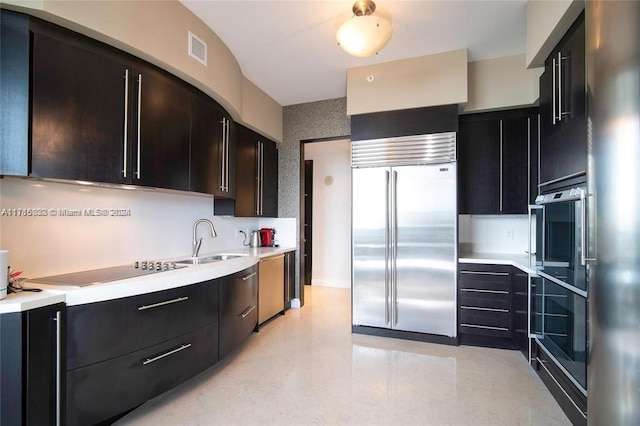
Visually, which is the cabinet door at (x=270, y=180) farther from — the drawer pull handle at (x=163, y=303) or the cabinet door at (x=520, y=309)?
the cabinet door at (x=520, y=309)

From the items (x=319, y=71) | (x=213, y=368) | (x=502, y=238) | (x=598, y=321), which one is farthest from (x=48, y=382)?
(x=502, y=238)

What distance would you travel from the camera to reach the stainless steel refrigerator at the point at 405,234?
2.91 metres

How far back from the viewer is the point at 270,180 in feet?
13.1

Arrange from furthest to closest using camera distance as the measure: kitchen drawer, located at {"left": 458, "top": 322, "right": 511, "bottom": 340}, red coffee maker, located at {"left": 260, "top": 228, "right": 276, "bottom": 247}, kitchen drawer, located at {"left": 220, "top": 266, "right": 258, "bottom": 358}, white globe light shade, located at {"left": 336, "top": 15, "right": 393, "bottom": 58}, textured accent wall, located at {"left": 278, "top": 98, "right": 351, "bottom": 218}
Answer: red coffee maker, located at {"left": 260, "top": 228, "right": 276, "bottom": 247}, textured accent wall, located at {"left": 278, "top": 98, "right": 351, "bottom": 218}, kitchen drawer, located at {"left": 458, "top": 322, "right": 511, "bottom": 340}, kitchen drawer, located at {"left": 220, "top": 266, "right": 258, "bottom": 358}, white globe light shade, located at {"left": 336, "top": 15, "right": 393, "bottom": 58}

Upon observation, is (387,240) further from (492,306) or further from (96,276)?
(96,276)

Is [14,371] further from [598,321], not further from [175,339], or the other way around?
[598,321]

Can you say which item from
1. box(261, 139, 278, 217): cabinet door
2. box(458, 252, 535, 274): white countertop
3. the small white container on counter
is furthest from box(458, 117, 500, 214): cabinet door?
the small white container on counter

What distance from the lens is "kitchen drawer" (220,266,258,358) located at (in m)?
2.36

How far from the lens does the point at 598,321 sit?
103 centimetres

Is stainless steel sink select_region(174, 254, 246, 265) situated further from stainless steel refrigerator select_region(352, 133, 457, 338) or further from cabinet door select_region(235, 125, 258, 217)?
stainless steel refrigerator select_region(352, 133, 457, 338)

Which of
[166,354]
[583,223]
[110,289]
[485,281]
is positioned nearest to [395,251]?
[485,281]

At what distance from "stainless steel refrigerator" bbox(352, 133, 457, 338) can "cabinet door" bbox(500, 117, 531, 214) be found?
651 mm

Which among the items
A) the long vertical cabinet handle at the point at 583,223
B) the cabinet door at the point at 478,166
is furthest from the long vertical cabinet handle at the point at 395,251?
the long vertical cabinet handle at the point at 583,223

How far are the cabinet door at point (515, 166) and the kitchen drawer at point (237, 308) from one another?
9.10ft
